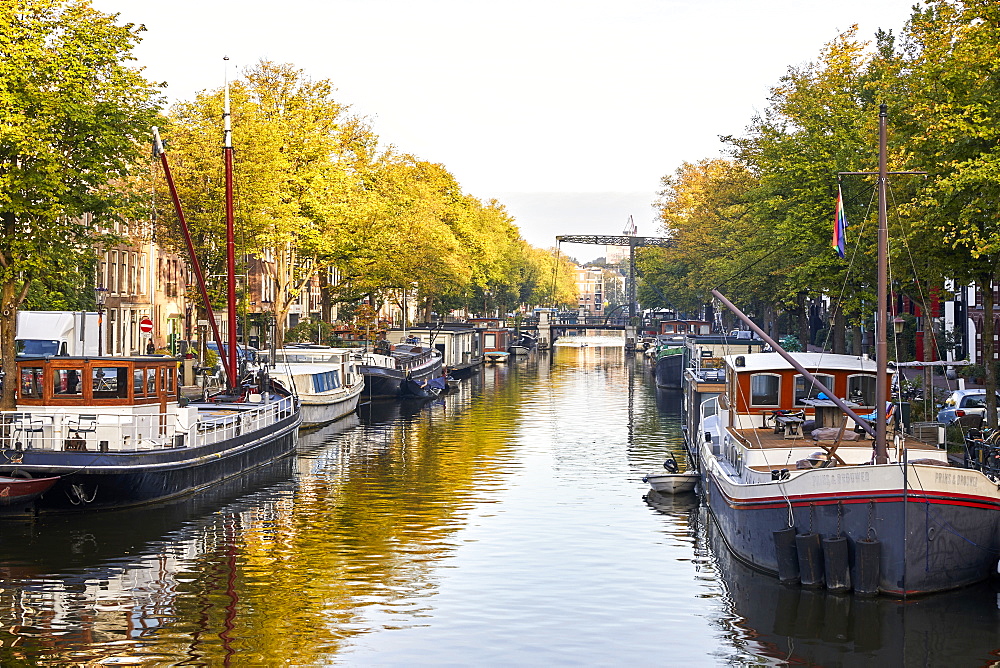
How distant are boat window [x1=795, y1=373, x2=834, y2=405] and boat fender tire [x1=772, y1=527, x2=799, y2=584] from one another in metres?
7.46

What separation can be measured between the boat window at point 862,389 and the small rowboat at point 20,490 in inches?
832

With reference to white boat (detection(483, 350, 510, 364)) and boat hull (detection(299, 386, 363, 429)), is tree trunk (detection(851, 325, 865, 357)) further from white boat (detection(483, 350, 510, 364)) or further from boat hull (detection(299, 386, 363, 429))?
white boat (detection(483, 350, 510, 364))

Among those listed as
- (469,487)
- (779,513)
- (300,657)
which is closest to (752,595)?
(779,513)

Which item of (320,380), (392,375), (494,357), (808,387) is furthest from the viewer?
(494,357)

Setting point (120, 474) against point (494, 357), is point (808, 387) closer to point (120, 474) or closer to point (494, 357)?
point (120, 474)

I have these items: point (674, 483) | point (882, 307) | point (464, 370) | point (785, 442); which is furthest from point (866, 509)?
point (464, 370)

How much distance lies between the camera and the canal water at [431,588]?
24234 millimetres

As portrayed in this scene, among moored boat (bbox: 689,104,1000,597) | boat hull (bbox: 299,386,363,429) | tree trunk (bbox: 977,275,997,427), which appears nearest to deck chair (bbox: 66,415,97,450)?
Answer: moored boat (bbox: 689,104,1000,597)

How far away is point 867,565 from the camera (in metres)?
26.5

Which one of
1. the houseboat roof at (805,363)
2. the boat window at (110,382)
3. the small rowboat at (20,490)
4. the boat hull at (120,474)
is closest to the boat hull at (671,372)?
the boat hull at (120,474)

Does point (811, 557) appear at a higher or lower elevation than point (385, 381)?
lower

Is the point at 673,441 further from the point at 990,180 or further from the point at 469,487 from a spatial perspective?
the point at 990,180

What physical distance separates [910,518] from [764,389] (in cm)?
1028

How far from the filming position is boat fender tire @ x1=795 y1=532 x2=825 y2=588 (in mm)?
27250
